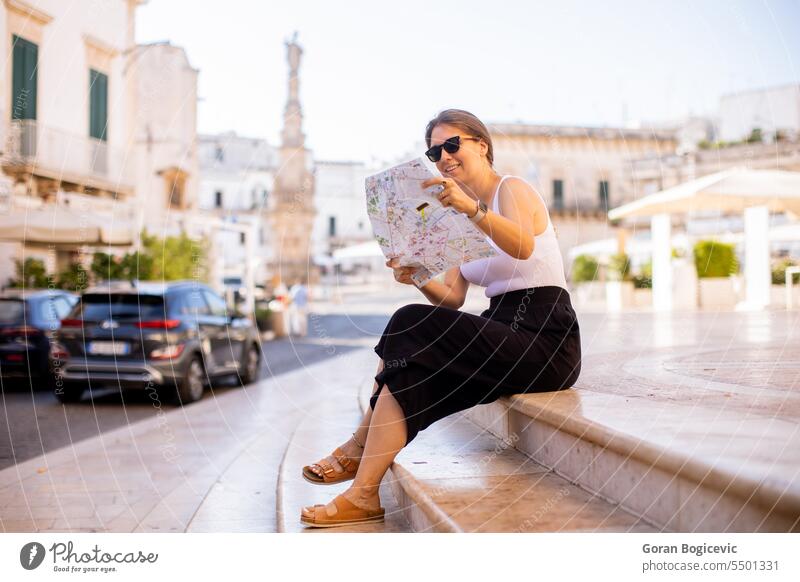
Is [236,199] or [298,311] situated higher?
[236,199]

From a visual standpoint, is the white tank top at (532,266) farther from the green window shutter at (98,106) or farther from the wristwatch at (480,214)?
the green window shutter at (98,106)

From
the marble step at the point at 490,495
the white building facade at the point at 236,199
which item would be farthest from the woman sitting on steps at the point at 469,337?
the white building facade at the point at 236,199

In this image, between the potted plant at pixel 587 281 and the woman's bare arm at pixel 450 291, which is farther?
the potted plant at pixel 587 281

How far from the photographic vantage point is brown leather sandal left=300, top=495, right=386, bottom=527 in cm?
231

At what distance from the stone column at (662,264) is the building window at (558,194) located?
20734mm

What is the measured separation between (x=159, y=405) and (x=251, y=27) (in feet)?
15.1

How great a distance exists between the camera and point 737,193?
10.9 m

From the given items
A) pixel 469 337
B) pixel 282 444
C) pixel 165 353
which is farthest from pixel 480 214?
pixel 165 353

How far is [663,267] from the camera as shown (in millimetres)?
12828

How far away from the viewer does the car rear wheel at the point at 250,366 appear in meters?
8.54

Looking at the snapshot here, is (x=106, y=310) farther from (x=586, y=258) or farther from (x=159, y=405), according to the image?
(x=586, y=258)

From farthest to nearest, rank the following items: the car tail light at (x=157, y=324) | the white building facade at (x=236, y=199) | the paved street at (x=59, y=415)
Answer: the white building facade at (x=236, y=199), the car tail light at (x=157, y=324), the paved street at (x=59, y=415)

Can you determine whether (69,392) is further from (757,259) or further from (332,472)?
(757,259)

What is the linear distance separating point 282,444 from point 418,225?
2.63 m
